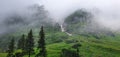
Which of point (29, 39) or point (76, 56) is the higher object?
point (29, 39)

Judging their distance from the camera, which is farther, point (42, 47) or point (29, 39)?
point (29, 39)

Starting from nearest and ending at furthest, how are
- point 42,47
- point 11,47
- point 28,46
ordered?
1. point 42,47
2. point 28,46
3. point 11,47

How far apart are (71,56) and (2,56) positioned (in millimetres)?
64650

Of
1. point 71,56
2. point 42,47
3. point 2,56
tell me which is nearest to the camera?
point 42,47

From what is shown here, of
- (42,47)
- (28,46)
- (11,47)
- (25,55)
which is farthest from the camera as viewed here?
(25,55)

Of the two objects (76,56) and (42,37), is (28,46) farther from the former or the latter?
(76,56)

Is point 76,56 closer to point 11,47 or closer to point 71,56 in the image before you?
point 71,56

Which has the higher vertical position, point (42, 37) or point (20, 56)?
point (42, 37)

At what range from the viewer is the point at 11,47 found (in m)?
119

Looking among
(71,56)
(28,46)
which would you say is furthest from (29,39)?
(71,56)

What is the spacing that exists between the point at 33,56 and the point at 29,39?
263 feet

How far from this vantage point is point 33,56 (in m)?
184

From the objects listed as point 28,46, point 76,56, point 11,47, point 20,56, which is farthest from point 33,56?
point 28,46

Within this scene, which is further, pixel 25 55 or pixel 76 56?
pixel 25 55
